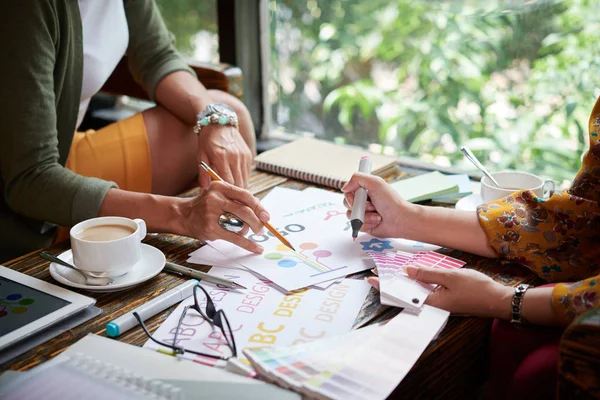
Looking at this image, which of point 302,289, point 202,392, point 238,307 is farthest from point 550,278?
point 202,392

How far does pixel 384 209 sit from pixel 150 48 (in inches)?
33.6

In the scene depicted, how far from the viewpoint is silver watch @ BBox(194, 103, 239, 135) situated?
4.99ft

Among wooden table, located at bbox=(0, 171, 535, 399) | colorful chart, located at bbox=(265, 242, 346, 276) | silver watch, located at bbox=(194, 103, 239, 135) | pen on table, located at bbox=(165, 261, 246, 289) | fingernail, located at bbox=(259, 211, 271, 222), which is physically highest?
silver watch, located at bbox=(194, 103, 239, 135)

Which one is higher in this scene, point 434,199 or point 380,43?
point 380,43

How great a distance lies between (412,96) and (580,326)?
1.30 meters

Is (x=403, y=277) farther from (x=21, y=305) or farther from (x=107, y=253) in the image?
(x=21, y=305)

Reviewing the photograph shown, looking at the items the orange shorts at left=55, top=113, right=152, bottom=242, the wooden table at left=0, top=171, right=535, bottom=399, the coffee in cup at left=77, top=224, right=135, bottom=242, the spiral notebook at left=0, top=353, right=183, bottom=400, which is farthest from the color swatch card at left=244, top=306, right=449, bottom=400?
the orange shorts at left=55, top=113, right=152, bottom=242

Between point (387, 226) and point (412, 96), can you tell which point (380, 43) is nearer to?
point (412, 96)

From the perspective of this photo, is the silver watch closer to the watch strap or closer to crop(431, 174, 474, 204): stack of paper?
crop(431, 174, 474, 204): stack of paper

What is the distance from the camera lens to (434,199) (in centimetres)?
144

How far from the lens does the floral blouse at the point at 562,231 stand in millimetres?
1106

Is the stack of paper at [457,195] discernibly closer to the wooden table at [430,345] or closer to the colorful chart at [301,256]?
Answer: the wooden table at [430,345]

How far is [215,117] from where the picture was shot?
4.99ft

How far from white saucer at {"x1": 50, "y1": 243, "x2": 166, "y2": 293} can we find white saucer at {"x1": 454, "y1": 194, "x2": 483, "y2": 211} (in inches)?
23.9
